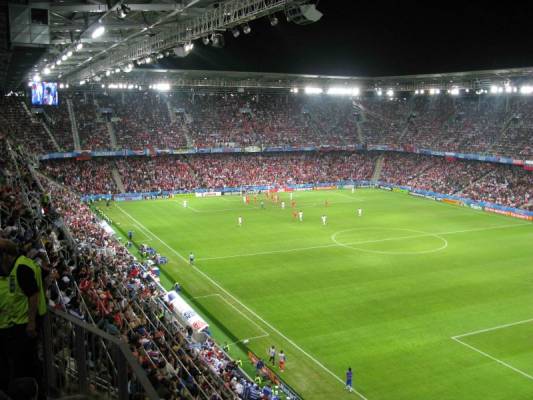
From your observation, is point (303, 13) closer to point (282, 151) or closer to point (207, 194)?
point (207, 194)

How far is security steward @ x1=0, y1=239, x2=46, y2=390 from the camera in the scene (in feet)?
19.5

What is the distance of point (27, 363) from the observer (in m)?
6.00

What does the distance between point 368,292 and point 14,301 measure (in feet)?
83.5

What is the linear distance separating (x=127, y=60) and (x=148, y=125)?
3614 centimetres

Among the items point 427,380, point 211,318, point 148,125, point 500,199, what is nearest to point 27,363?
point 427,380

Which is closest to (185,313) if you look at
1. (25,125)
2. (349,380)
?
(349,380)

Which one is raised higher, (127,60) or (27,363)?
(127,60)

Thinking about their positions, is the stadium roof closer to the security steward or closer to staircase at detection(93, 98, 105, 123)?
staircase at detection(93, 98, 105, 123)

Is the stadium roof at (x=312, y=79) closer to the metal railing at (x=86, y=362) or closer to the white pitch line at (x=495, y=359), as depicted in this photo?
the white pitch line at (x=495, y=359)

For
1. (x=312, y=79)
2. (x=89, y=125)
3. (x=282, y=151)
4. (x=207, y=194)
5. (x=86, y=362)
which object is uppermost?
(x=312, y=79)

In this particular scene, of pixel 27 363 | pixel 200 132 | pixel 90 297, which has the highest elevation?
pixel 200 132

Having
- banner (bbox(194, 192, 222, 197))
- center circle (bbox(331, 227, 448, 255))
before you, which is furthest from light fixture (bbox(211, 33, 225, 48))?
banner (bbox(194, 192, 222, 197))

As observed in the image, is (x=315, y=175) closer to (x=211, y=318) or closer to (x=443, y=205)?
(x=443, y=205)

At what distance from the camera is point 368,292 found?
29.8 meters
